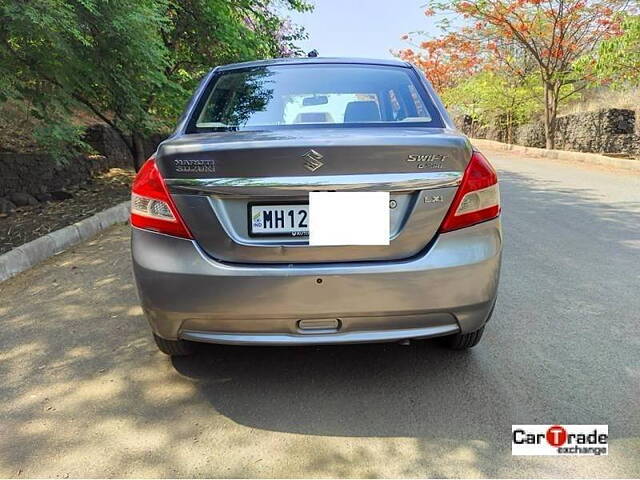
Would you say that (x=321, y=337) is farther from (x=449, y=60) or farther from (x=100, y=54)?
(x=449, y=60)

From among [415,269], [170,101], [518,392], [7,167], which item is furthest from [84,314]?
[170,101]

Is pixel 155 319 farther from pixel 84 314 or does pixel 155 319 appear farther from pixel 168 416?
pixel 84 314

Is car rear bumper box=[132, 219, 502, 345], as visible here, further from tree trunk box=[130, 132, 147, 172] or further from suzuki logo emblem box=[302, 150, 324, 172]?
tree trunk box=[130, 132, 147, 172]

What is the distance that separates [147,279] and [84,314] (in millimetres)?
1593

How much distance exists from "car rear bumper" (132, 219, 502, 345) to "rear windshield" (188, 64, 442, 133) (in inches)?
29.6

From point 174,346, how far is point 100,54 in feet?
14.4

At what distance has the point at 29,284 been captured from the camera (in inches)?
162

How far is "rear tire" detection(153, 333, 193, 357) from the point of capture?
2.61m

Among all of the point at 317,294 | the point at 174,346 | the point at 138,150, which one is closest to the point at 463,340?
the point at 317,294

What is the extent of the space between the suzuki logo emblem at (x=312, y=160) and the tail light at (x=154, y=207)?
1.91 ft

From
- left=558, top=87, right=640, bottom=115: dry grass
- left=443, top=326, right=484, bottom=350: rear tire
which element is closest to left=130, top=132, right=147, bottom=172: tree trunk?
left=443, top=326, right=484, bottom=350: rear tire

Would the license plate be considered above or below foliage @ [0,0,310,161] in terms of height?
below

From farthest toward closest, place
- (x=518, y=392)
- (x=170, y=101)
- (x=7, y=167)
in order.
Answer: (x=170, y=101)
(x=7, y=167)
(x=518, y=392)

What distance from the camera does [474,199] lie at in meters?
2.21
